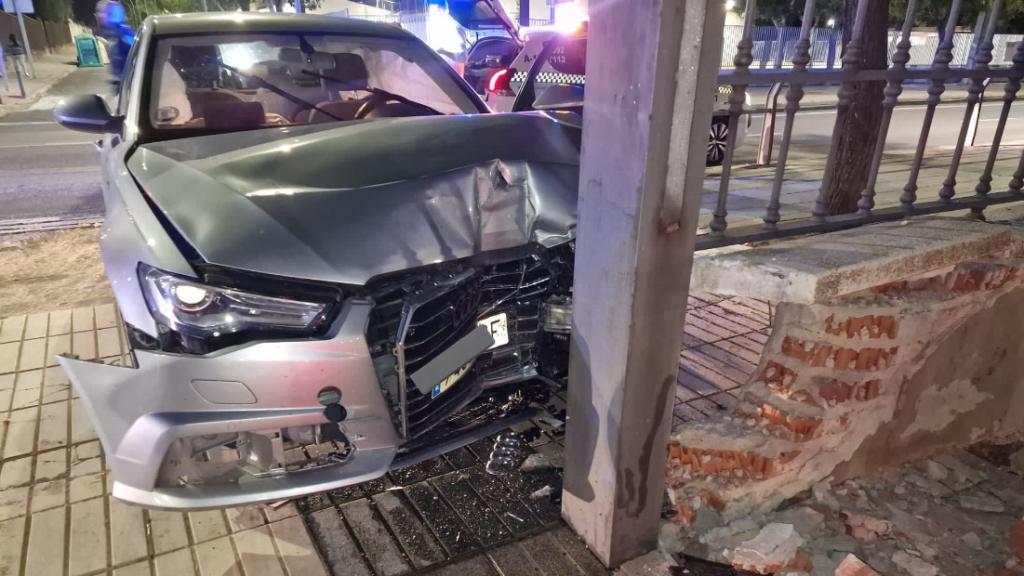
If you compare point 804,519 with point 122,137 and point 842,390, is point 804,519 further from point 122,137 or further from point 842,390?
point 122,137

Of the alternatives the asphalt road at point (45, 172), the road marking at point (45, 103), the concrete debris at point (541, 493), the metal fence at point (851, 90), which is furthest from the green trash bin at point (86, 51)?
the metal fence at point (851, 90)

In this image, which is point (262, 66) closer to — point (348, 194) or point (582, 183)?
point (348, 194)

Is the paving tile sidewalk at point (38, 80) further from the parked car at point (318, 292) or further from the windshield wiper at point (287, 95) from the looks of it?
the parked car at point (318, 292)

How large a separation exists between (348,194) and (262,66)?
174 centimetres

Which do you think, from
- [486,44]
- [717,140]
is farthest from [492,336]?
[486,44]

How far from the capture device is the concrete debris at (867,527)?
98.8 inches

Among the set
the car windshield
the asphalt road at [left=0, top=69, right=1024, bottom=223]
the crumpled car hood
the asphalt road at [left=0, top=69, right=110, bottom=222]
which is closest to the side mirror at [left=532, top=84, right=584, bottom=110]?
the car windshield

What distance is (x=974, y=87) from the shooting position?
114 inches

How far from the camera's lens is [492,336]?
98.4 inches

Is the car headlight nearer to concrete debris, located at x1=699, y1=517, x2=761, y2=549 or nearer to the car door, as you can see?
the car door

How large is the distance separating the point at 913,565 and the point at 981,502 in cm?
70

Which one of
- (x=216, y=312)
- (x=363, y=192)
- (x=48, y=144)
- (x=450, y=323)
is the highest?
(x=363, y=192)

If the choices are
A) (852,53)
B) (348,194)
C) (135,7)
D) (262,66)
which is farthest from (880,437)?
(135,7)

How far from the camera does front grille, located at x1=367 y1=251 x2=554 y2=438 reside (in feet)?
7.11
